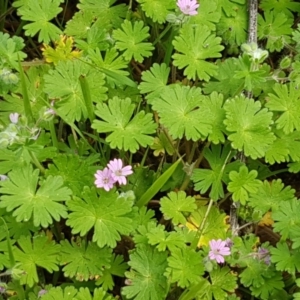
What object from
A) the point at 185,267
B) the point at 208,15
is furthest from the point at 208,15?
the point at 185,267

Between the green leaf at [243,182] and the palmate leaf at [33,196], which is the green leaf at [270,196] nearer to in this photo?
the green leaf at [243,182]

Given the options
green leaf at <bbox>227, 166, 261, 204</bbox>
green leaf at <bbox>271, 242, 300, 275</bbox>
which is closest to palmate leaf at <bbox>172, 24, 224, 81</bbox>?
green leaf at <bbox>227, 166, 261, 204</bbox>

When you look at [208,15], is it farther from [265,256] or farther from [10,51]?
[265,256]

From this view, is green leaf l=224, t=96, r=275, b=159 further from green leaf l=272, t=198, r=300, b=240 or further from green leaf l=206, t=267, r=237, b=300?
green leaf l=206, t=267, r=237, b=300

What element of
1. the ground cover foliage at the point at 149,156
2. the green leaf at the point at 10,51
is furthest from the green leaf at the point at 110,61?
the green leaf at the point at 10,51

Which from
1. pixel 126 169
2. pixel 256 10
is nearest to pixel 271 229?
pixel 126 169

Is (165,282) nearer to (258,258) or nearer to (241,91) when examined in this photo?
(258,258)
